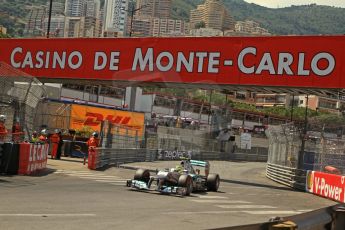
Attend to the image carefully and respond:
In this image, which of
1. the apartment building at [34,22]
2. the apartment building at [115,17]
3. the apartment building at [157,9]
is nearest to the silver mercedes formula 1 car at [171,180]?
the apartment building at [34,22]

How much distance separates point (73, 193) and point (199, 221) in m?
4.53

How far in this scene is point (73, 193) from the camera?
47.6ft

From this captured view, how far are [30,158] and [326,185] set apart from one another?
36.4 feet

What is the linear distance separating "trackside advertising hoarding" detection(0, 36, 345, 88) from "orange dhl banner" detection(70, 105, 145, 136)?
433 inches

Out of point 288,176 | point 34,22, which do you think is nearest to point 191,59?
point 288,176

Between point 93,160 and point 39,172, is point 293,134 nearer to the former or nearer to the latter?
point 93,160

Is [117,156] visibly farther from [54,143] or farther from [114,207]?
[114,207]

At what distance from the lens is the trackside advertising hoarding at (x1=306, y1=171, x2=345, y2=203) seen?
19750 mm

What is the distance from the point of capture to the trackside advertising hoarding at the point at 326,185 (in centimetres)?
1975

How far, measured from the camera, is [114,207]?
39.8 feet

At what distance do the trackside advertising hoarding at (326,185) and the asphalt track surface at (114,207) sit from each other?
Result: 2.07 ft

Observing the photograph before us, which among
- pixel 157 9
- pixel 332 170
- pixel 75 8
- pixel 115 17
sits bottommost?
pixel 332 170

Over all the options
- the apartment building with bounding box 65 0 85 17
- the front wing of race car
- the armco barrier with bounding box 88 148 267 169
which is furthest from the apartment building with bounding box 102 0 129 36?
the front wing of race car

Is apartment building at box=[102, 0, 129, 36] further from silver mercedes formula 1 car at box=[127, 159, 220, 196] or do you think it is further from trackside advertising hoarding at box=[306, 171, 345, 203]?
silver mercedes formula 1 car at box=[127, 159, 220, 196]
